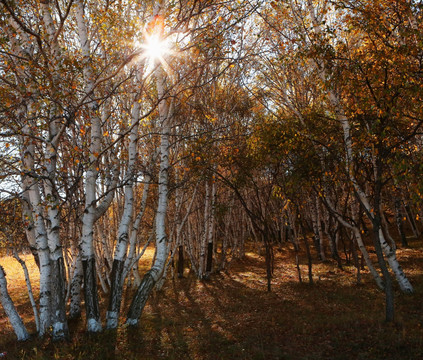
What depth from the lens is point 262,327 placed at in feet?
30.7

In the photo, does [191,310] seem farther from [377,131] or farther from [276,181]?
[377,131]

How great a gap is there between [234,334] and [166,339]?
1.86 metres

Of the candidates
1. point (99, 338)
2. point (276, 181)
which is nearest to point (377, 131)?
point (276, 181)

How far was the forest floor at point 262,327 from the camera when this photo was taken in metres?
7.27

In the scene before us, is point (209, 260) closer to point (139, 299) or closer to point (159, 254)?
point (159, 254)

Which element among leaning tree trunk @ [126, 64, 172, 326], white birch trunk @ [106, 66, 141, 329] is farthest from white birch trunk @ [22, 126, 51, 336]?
leaning tree trunk @ [126, 64, 172, 326]

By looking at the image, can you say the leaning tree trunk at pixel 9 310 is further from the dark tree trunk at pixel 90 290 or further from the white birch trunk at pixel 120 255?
the white birch trunk at pixel 120 255

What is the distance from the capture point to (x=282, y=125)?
1188cm

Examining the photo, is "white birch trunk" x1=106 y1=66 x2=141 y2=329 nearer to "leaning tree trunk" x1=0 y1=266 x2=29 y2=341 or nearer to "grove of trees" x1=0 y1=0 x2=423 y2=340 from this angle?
"grove of trees" x1=0 y1=0 x2=423 y2=340

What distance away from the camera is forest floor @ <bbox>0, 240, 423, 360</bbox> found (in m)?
7.27

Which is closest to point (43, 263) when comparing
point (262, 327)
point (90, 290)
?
point (90, 290)

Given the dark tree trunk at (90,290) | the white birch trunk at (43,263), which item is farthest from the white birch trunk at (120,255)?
the white birch trunk at (43,263)

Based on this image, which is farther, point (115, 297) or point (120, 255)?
point (120, 255)

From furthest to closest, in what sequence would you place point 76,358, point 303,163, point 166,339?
point 303,163
point 166,339
point 76,358
